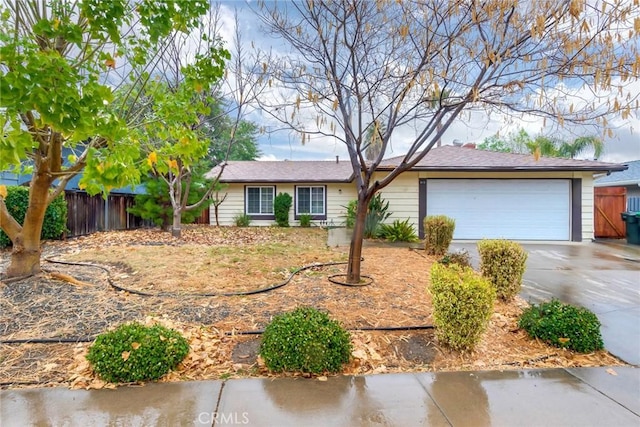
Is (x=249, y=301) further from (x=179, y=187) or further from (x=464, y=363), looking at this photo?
(x=179, y=187)

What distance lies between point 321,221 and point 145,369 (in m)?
12.3

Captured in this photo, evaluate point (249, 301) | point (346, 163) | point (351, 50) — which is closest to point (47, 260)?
point (249, 301)

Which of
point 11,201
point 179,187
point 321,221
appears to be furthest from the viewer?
point 321,221

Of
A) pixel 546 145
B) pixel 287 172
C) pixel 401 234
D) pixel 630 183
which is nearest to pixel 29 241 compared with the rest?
pixel 546 145

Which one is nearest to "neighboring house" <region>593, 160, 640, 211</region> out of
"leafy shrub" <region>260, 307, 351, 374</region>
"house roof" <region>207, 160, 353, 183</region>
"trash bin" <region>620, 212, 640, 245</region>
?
"trash bin" <region>620, 212, 640, 245</region>

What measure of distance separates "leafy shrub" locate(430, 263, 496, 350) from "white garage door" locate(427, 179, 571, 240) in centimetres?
892

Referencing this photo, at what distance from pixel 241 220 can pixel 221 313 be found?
A: 10.8m

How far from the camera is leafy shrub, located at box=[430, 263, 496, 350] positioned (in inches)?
123

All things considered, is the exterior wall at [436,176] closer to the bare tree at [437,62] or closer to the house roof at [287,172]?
the house roof at [287,172]

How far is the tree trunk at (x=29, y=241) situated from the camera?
454 cm

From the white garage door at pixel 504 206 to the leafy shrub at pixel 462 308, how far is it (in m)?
8.92

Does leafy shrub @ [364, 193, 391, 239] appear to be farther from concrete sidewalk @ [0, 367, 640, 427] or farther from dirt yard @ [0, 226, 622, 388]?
concrete sidewalk @ [0, 367, 640, 427]

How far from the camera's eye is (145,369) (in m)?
2.69

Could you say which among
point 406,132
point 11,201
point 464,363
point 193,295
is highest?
point 406,132
